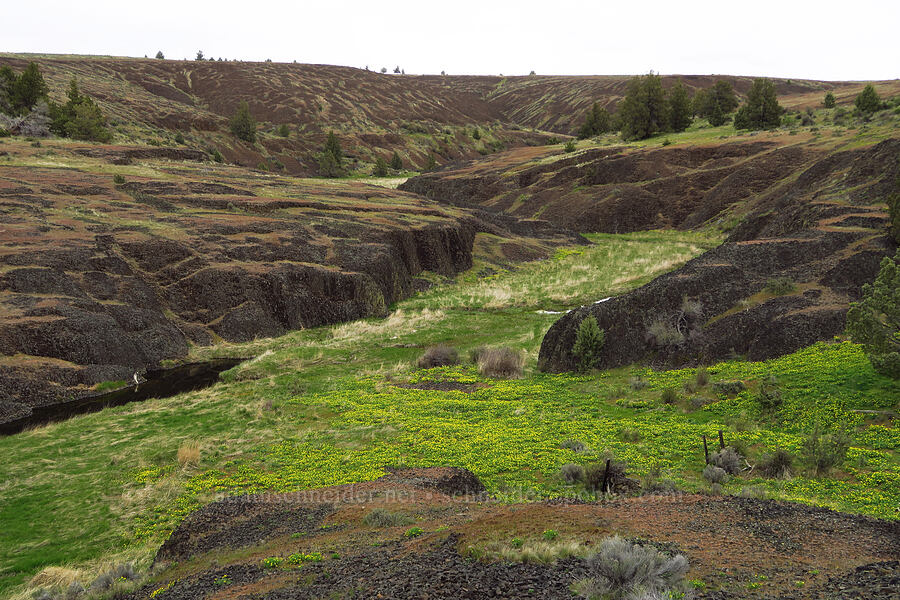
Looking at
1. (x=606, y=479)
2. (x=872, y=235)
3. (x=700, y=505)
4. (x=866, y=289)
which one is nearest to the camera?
(x=700, y=505)

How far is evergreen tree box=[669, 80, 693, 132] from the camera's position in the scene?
282 feet

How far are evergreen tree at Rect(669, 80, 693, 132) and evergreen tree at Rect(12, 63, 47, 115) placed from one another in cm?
9323

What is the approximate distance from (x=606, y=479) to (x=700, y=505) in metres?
2.23

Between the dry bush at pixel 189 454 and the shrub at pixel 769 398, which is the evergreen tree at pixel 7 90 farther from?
the shrub at pixel 769 398

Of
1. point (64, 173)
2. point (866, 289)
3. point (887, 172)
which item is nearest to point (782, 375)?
point (866, 289)

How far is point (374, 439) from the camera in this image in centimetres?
1822

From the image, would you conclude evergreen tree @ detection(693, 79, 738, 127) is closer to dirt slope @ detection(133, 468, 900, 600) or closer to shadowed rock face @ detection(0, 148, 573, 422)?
→ shadowed rock face @ detection(0, 148, 573, 422)

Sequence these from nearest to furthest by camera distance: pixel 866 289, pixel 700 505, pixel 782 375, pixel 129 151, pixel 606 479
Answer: pixel 700 505, pixel 606 479, pixel 866 289, pixel 782 375, pixel 129 151

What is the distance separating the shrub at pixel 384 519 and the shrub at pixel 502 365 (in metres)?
14.2

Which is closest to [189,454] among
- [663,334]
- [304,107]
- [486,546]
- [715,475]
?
[486,546]

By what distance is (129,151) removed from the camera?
6200cm

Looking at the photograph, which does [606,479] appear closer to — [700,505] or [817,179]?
[700,505]

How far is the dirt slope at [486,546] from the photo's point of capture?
7176 millimetres

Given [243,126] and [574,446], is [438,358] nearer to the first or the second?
[574,446]
